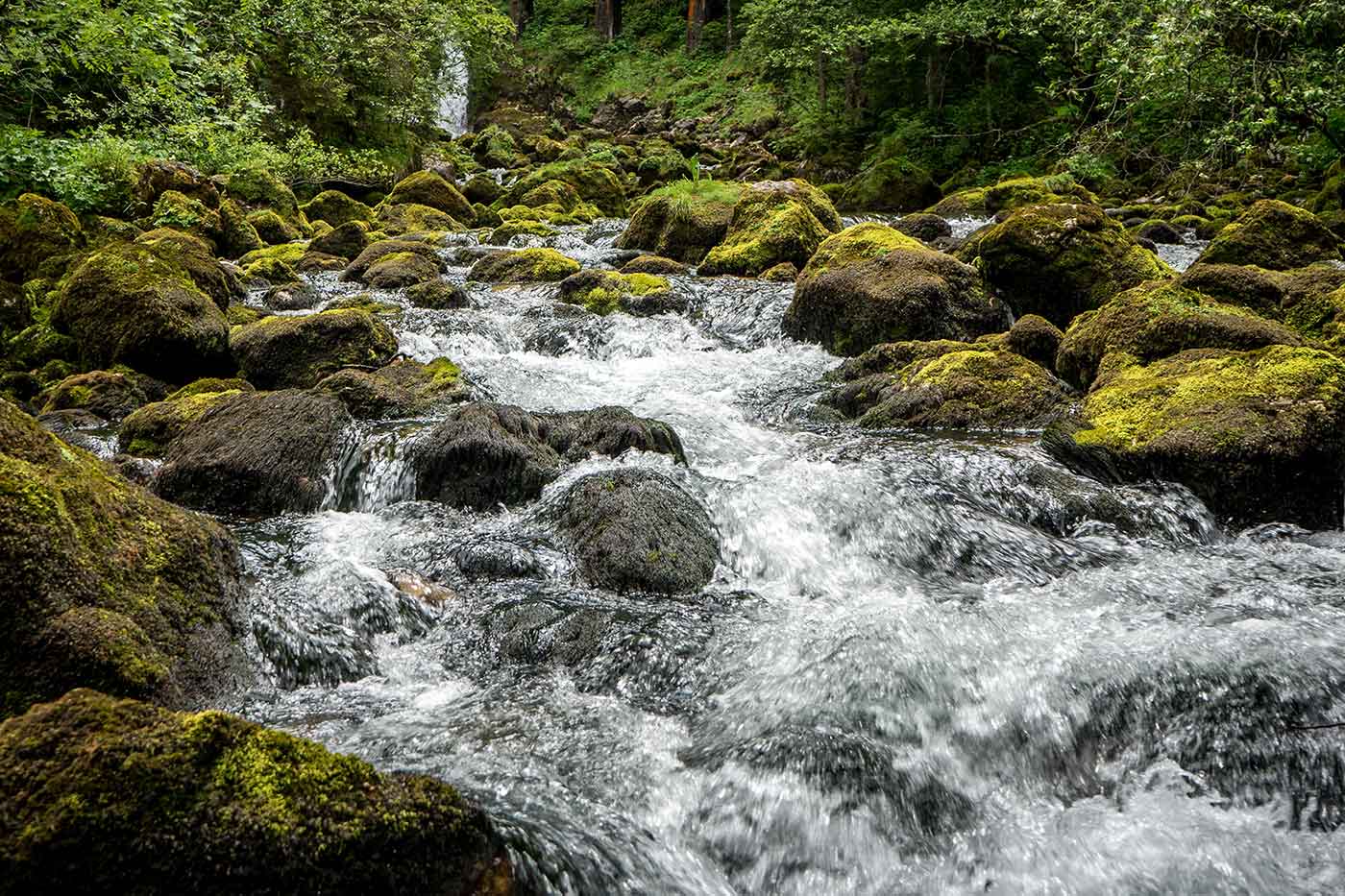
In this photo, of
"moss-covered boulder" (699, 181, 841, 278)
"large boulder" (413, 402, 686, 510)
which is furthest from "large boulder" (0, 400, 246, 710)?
"moss-covered boulder" (699, 181, 841, 278)

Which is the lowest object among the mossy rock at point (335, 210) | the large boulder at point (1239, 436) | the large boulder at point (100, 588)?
the mossy rock at point (335, 210)

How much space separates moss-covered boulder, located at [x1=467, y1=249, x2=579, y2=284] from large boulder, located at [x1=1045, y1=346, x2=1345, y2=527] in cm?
935

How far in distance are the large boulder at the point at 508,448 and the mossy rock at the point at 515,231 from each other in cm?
1212

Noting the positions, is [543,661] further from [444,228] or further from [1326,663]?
[444,228]

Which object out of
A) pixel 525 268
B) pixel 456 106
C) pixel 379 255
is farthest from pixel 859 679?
pixel 456 106

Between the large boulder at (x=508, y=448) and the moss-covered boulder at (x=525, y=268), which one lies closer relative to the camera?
the large boulder at (x=508, y=448)

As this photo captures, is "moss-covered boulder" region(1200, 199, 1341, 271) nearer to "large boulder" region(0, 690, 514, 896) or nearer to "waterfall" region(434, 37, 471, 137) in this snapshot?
"large boulder" region(0, 690, 514, 896)

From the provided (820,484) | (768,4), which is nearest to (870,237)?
(820,484)

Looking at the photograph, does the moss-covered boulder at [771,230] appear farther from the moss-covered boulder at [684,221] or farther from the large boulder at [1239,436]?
the large boulder at [1239,436]

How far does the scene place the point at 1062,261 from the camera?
9656mm

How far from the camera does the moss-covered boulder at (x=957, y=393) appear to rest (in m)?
7.20

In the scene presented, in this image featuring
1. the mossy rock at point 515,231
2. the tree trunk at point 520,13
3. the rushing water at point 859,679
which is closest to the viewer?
the rushing water at point 859,679

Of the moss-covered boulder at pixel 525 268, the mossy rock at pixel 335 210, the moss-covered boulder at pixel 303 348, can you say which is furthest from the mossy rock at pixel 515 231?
the moss-covered boulder at pixel 303 348

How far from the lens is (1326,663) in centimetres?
360
